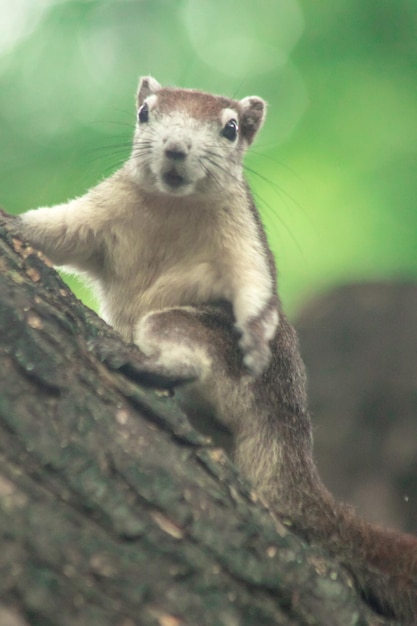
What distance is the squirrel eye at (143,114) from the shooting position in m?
4.63

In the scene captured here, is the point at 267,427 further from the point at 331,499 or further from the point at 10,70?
the point at 10,70

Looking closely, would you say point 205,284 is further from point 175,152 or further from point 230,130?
point 230,130

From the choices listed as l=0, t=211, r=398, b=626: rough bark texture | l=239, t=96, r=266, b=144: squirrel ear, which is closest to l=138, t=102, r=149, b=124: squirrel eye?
l=239, t=96, r=266, b=144: squirrel ear

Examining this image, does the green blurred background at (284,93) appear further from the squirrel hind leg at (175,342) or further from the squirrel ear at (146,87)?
the squirrel hind leg at (175,342)

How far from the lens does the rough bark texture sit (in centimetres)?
239

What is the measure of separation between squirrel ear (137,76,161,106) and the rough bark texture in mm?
2225

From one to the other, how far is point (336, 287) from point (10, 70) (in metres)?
4.46

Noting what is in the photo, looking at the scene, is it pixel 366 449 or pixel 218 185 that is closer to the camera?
pixel 218 185

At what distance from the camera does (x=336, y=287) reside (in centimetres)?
1044

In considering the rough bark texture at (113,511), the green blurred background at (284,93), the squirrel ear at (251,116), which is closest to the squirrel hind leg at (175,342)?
the rough bark texture at (113,511)

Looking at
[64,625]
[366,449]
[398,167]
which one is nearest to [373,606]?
[64,625]

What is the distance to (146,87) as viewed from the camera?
516 cm

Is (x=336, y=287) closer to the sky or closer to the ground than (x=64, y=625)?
closer to the ground

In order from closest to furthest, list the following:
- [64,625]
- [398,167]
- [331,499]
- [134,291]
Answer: [64,625] < [331,499] < [134,291] < [398,167]
